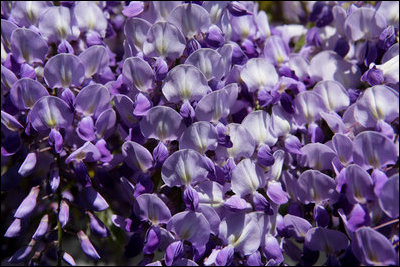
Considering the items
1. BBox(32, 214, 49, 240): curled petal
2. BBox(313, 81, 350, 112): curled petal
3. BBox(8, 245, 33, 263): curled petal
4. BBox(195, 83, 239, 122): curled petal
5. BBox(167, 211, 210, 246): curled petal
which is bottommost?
BBox(8, 245, 33, 263): curled petal

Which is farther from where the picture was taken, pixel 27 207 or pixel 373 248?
pixel 27 207

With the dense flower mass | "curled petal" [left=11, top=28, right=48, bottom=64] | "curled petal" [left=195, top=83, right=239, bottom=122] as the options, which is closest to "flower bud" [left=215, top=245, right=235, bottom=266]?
the dense flower mass

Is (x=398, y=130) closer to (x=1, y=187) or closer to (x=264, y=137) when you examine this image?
(x=264, y=137)

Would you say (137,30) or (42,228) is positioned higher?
(137,30)

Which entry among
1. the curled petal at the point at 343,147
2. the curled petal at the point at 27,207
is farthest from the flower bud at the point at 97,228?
the curled petal at the point at 343,147

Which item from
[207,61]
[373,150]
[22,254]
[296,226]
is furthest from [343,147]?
[22,254]

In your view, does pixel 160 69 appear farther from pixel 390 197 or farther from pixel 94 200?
pixel 390 197

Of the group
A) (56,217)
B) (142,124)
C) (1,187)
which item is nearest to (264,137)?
(142,124)

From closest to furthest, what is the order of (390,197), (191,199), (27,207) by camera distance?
(390,197), (191,199), (27,207)

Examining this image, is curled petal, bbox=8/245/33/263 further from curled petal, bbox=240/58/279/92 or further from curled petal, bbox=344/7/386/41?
curled petal, bbox=344/7/386/41

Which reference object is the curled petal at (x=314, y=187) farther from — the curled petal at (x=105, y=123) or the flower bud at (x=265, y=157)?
the curled petal at (x=105, y=123)
